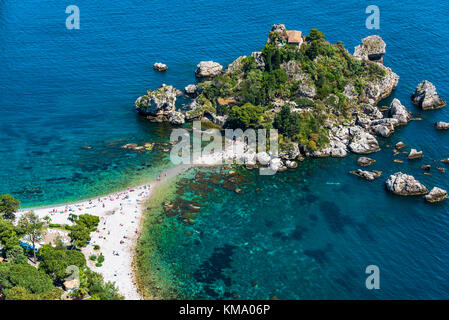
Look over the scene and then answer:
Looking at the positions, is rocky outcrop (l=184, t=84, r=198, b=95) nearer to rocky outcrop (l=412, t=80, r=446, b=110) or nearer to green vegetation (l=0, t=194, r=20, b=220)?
green vegetation (l=0, t=194, r=20, b=220)

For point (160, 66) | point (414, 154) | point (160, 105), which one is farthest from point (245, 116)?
point (160, 66)

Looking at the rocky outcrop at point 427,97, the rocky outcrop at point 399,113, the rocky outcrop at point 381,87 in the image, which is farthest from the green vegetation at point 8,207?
the rocky outcrop at point 427,97

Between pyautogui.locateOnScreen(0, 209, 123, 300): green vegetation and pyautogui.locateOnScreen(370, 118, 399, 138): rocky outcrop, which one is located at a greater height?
pyautogui.locateOnScreen(370, 118, 399, 138): rocky outcrop

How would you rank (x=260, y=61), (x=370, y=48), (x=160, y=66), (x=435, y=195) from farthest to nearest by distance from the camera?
(x=160, y=66) < (x=370, y=48) < (x=260, y=61) < (x=435, y=195)

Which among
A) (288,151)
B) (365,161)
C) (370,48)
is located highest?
(370,48)

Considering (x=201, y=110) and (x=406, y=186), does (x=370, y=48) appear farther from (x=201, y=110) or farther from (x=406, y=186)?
(x=201, y=110)

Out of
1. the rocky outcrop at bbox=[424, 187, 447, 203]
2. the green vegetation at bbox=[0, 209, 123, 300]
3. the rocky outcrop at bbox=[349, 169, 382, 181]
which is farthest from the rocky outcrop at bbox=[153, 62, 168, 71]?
the rocky outcrop at bbox=[424, 187, 447, 203]

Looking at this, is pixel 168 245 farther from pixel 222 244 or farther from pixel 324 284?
pixel 324 284
